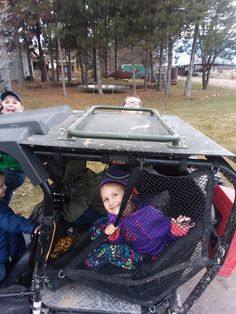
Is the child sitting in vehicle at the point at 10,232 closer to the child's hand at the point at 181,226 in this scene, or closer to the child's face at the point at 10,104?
the child's hand at the point at 181,226

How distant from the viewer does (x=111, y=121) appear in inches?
87.7

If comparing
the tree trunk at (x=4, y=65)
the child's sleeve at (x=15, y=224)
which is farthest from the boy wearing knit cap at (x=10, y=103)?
the tree trunk at (x=4, y=65)

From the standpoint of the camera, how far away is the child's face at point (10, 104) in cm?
343

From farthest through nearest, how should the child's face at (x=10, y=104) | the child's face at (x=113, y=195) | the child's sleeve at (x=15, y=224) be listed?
the child's face at (x=10, y=104)
the child's sleeve at (x=15, y=224)
the child's face at (x=113, y=195)

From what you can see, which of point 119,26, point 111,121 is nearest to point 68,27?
point 119,26

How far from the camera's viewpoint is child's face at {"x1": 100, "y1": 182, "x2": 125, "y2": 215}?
202cm

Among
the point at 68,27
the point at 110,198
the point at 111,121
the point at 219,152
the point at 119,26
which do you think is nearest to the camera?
the point at 219,152

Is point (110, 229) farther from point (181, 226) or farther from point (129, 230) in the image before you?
point (181, 226)

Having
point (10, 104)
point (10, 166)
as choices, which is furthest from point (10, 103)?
point (10, 166)

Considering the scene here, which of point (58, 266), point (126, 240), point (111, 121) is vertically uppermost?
point (111, 121)

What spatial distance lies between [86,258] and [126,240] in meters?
0.28

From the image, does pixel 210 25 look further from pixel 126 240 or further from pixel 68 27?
pixel 126 240

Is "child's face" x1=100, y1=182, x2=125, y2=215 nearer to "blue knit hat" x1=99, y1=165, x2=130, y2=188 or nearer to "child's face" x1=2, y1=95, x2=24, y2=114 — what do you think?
"blue knit hat" x1=99, y1=165, x2=130, y2=188

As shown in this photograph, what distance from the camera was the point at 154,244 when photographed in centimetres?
209
